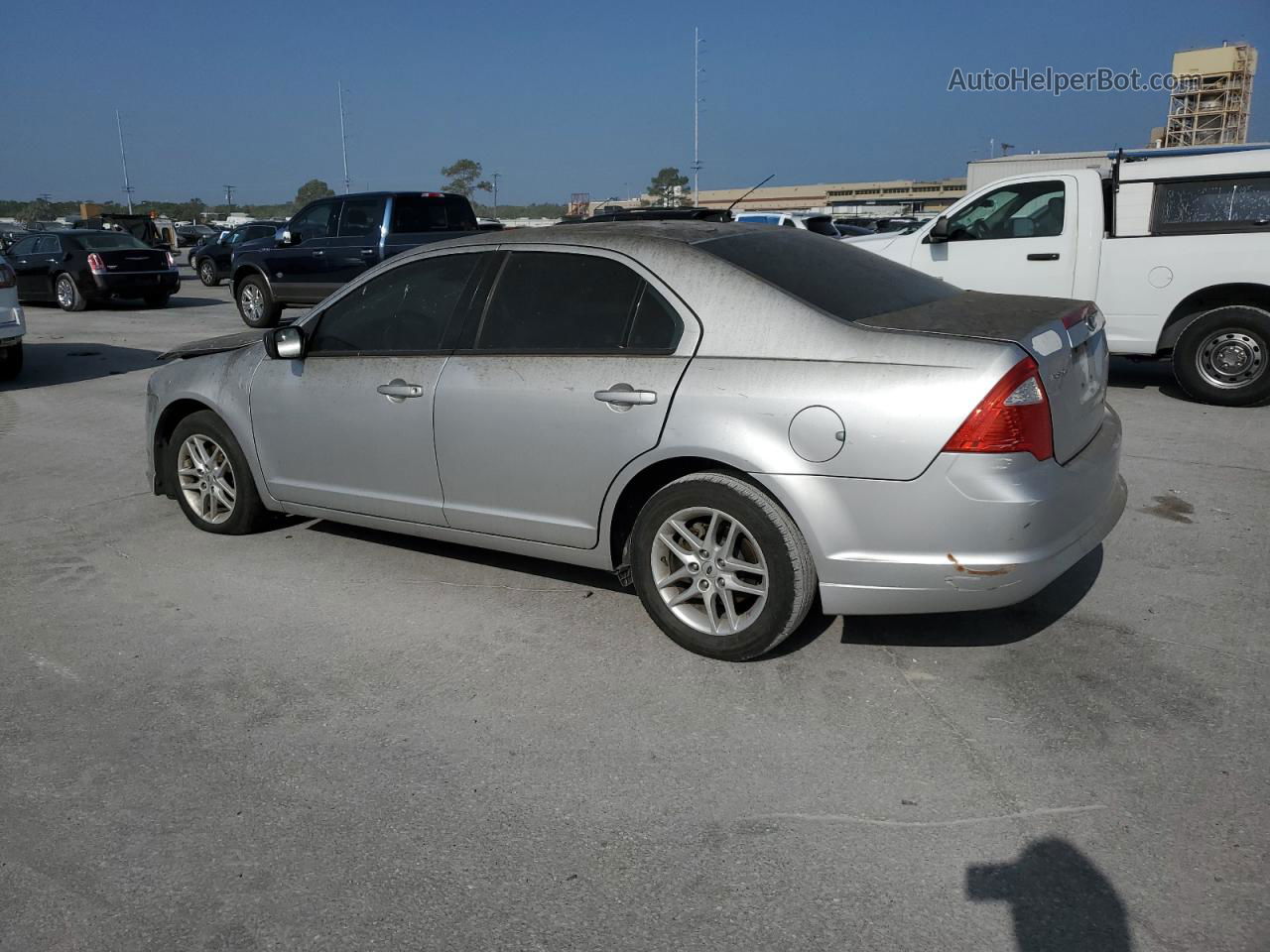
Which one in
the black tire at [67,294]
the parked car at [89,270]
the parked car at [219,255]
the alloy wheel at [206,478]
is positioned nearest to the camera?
the alloy wheel at [206,478]

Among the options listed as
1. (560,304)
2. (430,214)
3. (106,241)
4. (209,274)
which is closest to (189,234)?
(209,274)

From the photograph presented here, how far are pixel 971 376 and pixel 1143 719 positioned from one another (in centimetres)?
128

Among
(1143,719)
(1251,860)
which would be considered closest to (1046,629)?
(1143,719)

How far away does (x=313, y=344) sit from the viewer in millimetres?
5004

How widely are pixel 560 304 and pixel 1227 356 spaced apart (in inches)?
267

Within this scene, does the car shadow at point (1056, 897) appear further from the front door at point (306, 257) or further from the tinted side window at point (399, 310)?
the front door at point (306, 257)

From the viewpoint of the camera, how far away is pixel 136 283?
1878cm

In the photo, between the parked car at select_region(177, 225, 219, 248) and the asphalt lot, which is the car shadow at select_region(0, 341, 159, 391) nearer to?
the asphalt lot

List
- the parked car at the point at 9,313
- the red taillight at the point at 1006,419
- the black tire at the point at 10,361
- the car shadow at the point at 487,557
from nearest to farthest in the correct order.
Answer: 1. the red taillight at the point at 1006,419
2. the car shadow at the point at 487,557
3. the parked car at the point at 9,313
4. the black tire at the point at 10,361

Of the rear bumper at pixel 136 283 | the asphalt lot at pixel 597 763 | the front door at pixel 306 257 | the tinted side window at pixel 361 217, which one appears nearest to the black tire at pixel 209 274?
the rear bumper at pixel 136 283

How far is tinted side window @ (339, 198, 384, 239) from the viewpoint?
47.4 feet

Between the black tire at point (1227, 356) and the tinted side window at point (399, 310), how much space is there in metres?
6.75

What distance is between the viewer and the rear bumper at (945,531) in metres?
3.39

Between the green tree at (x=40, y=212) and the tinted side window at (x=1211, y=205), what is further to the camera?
the green tree at (x=40, y=212)
